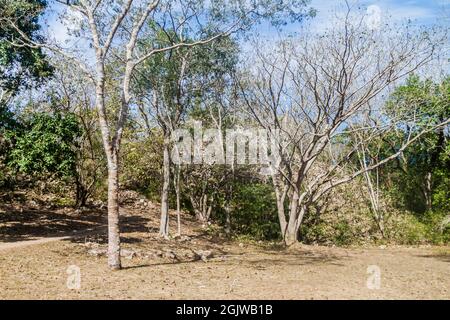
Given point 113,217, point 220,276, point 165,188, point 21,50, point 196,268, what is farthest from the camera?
point 165,188

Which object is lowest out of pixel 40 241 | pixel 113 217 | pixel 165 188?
pixel 40 241

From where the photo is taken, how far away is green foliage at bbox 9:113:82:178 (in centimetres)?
1383

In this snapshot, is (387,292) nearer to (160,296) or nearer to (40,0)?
(160,296)

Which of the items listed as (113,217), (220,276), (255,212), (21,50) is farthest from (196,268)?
(255,212)

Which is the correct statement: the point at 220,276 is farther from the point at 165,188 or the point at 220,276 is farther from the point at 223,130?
the point at 223,130

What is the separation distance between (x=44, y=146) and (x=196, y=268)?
20.5 feet

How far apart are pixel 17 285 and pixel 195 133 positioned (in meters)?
12.9

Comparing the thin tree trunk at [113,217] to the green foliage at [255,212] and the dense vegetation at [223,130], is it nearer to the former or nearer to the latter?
the dense vegetation at [223,130]

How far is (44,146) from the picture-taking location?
13875 millimetres

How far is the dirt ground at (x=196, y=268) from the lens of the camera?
8.71m

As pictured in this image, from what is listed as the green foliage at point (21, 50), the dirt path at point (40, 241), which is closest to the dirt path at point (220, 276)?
the dirt path at point (40, 241)

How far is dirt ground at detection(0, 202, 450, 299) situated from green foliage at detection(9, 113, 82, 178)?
237 centimetres

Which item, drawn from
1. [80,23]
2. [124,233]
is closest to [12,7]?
[80,23]

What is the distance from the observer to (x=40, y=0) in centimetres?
1379
